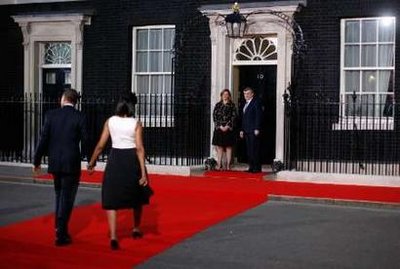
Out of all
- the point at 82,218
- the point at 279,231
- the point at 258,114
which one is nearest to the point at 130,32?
the point at 258,114

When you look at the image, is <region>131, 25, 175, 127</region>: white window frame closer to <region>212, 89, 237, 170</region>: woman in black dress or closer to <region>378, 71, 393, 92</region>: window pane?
<region>212, 89, 237, 170</region>: woman in black dress

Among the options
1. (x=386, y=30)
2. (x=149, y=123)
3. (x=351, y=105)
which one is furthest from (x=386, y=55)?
(x=149, y=123)

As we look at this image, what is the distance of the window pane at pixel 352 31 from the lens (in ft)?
50.5

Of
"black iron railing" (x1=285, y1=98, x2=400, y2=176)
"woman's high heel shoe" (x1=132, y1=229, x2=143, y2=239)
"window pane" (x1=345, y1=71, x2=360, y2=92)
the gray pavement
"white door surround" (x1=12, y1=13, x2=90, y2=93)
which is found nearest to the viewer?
the gray pavement

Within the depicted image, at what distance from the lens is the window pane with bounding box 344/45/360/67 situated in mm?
15391

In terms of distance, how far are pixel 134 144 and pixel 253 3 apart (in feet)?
28.2

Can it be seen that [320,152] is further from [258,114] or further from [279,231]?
[279,231]

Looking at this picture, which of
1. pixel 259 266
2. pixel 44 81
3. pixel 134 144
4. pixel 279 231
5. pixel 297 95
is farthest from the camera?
pixel 44 81

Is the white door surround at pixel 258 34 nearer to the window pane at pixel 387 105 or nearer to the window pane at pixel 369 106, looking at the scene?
the window pane at pixel 369 106

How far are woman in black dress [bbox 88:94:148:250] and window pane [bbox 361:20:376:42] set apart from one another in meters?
8.76

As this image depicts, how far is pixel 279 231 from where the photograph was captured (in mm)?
9195

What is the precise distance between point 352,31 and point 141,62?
5.67 m

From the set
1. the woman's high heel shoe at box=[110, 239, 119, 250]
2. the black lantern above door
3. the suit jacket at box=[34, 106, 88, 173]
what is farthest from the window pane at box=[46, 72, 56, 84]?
the woman's high heel shoe at box=[110, 239, 119, 250]

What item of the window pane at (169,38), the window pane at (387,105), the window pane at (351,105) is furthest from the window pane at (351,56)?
the window pane at (169,38)
